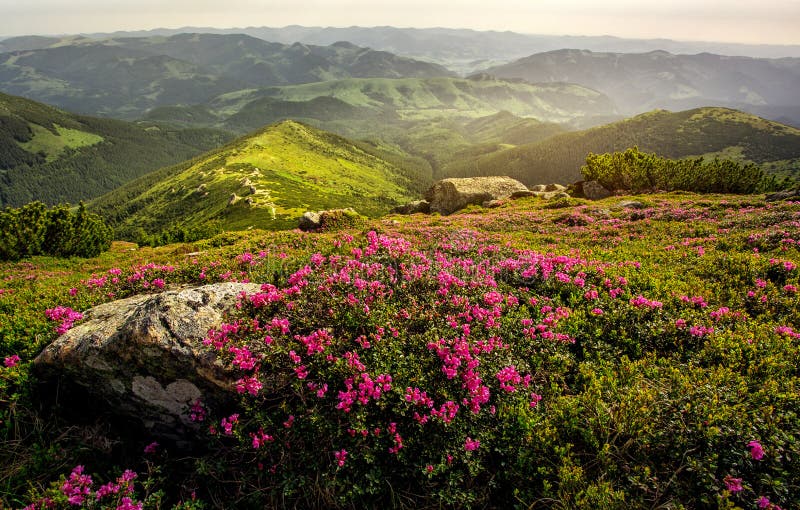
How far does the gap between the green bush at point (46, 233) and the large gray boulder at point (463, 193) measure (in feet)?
167

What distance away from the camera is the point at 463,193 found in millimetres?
59938

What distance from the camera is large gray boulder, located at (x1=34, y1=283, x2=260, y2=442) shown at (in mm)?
6758

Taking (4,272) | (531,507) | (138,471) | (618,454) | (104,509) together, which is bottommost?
(4,272)

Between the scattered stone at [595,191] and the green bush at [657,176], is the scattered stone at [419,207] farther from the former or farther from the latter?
the green bush at [657,176]

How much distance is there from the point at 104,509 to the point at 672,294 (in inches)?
537

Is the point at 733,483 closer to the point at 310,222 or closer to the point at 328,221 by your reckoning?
the point at 328,221

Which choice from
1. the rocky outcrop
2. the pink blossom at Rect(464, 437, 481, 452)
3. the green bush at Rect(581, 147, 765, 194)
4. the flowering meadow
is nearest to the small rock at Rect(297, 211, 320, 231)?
the rocky outcrop

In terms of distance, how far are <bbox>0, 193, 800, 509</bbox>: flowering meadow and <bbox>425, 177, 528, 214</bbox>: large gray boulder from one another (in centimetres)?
5048

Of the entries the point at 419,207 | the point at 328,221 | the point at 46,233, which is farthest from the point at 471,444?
the point at 419,207

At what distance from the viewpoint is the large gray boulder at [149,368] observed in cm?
676

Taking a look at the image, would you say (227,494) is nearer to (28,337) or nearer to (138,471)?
(138,471)

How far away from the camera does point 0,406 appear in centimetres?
689

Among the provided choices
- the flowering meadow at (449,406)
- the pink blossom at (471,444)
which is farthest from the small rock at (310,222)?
the pink blossom at (471,444)

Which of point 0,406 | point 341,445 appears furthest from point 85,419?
point 341,445
